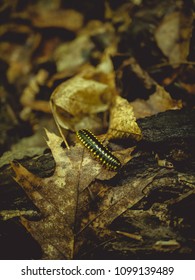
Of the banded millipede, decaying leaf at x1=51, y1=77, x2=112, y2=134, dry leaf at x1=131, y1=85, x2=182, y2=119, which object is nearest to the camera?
the banded millipede

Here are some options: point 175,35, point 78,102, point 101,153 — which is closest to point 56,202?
point 101,153

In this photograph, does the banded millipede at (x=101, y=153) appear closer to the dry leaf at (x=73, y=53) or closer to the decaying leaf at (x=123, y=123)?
the decaying leaf at (x=123, y=123)

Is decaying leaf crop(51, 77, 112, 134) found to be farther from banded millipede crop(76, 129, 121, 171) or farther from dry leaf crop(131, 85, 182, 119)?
banded millipede crop(76, 129, 121, 171)

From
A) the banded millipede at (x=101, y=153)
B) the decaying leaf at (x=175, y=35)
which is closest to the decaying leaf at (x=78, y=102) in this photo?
the banded millipede at (x=101, y=153)

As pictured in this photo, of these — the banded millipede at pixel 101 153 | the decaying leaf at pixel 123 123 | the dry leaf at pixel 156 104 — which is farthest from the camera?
the dry leaf at pixel 156 104

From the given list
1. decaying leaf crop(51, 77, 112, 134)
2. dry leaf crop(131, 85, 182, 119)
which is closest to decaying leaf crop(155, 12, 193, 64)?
dry leaf crop(131, 85, 182, 119)

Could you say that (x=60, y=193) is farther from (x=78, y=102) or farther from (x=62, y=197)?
(x=78, y=102)

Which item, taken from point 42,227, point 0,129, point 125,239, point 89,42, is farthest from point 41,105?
point 125,239
